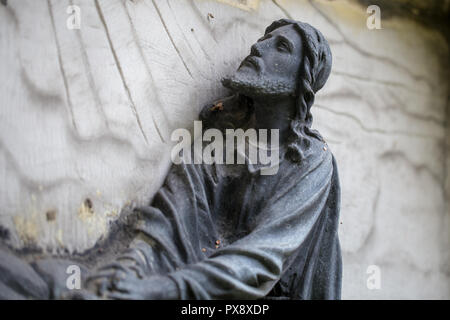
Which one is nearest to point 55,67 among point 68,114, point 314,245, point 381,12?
point 68,114

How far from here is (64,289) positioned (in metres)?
2.07

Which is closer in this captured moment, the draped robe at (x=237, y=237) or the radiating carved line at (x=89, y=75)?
the draped robe at (x=237, y=237)

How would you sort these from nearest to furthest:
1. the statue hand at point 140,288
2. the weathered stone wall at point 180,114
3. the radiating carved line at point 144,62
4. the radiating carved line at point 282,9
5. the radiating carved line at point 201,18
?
the statue hand at point 140,288 → the weathered stone wall at point 180,114 → the radiating carved line at point 144,62 → the radiating carved line at point 201,18 → the radiating carved line at point 282,9

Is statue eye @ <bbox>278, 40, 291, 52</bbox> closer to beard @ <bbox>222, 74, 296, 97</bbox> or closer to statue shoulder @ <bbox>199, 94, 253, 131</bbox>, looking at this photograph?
beard @ <bbox>222, 74, 296, 97</bbox>

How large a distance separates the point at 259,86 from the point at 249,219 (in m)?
0.38

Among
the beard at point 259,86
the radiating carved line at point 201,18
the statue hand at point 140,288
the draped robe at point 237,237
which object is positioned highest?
the radiating carved line at point 201,18

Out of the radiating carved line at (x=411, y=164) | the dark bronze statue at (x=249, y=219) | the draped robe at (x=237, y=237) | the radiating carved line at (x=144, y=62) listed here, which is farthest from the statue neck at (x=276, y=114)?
the radiating carved line at (x=411, y=164)

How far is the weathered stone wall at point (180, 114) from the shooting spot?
2.27 metres

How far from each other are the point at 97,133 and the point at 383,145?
1.18 meters

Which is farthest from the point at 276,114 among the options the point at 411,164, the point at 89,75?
the point at 411,164

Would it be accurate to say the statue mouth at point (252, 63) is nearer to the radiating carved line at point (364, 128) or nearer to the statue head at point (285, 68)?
the statue head at point (285, 68)

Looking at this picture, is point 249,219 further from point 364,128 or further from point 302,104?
point 364,128

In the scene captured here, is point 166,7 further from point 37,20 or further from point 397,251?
point 397,251
